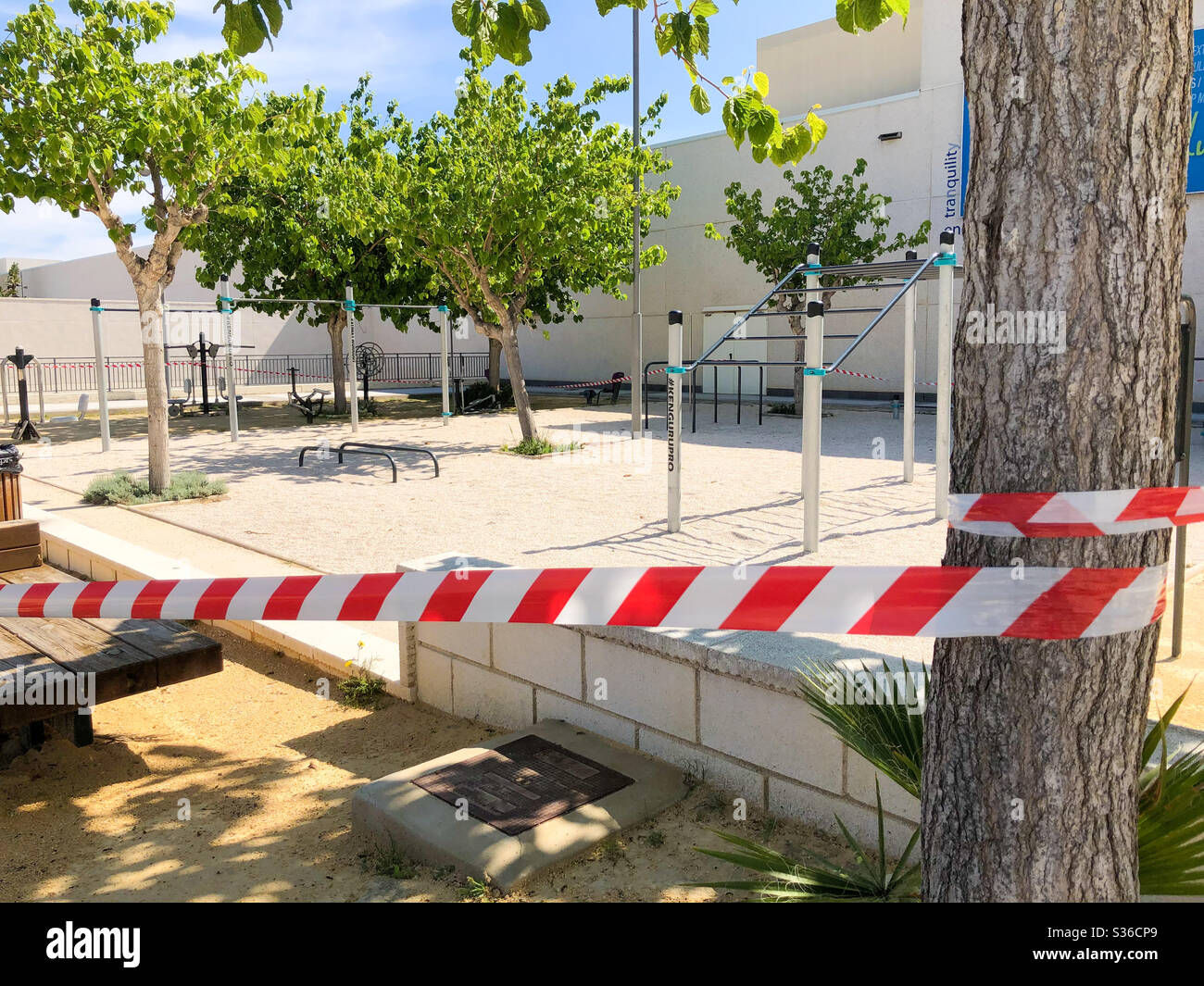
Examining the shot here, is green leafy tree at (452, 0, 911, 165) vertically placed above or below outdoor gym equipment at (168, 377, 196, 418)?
above

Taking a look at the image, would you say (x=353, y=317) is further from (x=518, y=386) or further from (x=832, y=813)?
(x=832, y=813)

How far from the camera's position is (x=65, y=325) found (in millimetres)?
27844

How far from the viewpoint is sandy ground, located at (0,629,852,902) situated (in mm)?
3260

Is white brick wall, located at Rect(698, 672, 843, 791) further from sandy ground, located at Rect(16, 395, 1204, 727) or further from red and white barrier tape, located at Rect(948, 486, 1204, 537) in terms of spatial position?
red and white barrier tape, located at Rect(948, 486, 1204, 537)

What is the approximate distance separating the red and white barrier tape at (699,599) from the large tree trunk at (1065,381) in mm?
47

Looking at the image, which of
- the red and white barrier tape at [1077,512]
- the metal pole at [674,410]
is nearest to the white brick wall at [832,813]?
the red and white barrier tape at [1077,512]

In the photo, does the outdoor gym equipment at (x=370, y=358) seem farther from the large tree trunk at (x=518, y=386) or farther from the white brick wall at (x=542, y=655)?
the white brick wall at (x=542, y=655)

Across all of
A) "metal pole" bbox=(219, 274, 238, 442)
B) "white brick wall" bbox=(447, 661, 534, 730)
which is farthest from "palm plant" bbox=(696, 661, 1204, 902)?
"metal pole" bbox=(219, 274, 238, 442)

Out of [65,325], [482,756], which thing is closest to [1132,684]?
[482,756]

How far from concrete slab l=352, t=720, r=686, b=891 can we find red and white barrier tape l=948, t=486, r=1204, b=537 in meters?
1.88

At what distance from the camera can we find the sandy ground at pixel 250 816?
3.26 m

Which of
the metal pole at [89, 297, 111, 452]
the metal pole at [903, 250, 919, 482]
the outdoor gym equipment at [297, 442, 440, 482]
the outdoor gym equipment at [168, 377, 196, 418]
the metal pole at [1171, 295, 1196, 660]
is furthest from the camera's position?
the outdoor gym equipment at [168, 377, 196, 418]

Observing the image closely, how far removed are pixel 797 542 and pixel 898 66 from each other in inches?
845
